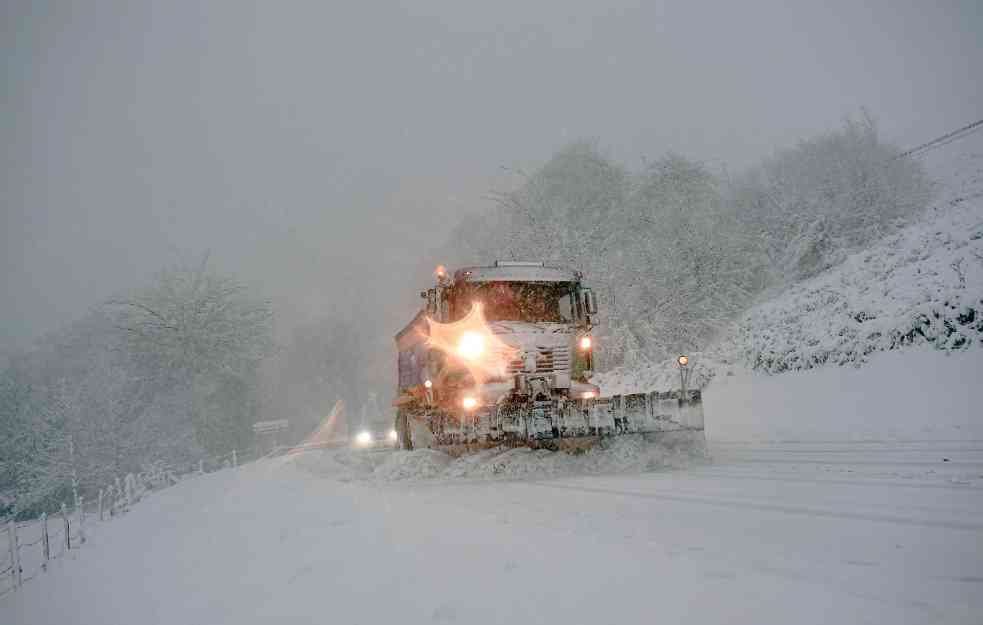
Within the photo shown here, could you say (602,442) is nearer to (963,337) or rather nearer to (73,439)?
(963,337)

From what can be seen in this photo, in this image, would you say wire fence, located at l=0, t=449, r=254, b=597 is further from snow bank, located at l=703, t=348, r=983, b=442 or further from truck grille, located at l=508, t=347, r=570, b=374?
snow bank, located at l=703, t=348, r=983, b=442

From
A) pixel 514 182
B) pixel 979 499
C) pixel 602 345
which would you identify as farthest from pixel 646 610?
pixel 514 182

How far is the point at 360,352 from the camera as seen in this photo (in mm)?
68438

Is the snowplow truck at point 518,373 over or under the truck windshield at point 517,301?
under

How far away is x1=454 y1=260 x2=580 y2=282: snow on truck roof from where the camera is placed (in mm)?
9859

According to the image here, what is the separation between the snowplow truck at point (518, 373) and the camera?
25.3ft

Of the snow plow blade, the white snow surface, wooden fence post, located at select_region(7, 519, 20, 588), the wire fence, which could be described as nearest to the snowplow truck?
the snow plow blade

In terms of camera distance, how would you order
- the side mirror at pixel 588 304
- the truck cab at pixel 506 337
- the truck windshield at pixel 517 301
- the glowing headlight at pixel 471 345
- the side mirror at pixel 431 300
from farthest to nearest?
the side mirror at pixel 588 304, the side mirror at pixel 431 300, the truck windshield at pixel 517 301, the glowing headlight at pixel 471 345, the truck cab at pixel 506 337

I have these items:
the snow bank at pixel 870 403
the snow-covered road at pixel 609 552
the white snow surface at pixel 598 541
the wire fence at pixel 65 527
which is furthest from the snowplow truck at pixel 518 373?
the wire fence at pixel 65 527

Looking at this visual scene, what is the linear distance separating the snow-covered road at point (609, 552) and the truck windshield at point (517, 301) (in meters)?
3.38

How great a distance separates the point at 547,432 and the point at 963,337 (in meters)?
8.45

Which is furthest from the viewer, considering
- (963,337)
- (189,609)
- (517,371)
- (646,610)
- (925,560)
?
(963,337)

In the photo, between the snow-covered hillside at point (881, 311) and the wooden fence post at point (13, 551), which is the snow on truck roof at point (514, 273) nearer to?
the snow-covered hillside at point (881, 311)

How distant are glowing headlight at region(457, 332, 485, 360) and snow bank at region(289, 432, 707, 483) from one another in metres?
1.62
